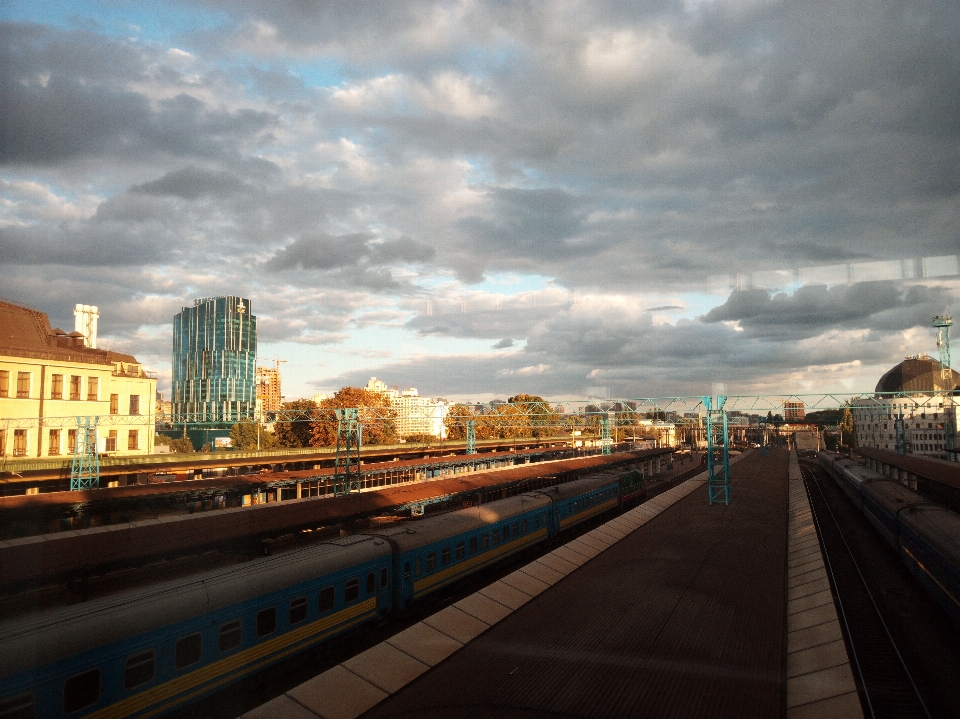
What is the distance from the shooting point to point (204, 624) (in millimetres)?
12031

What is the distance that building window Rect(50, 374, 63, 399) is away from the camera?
40.5 metres

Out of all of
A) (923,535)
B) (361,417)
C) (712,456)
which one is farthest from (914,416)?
(923,535)

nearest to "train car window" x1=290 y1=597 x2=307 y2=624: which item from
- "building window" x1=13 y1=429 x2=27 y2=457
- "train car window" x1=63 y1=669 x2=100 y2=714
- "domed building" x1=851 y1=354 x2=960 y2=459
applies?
"train car window" x1=63 y1=669 x2=100 y2=714

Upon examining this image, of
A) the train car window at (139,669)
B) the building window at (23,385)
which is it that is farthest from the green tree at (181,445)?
the train car window at (139,669)

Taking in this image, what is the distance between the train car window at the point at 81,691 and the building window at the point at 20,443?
35705mm

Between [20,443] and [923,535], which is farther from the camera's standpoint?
[20,443]

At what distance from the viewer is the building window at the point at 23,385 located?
37.0 m

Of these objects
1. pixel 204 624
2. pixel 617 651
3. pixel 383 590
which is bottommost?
pixel 617 651

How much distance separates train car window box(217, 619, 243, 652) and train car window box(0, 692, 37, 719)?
11.7 feet

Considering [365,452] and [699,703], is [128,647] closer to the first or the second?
[699,703]

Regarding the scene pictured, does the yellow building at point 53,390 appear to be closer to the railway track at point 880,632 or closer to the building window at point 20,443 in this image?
the building window at point 20,443

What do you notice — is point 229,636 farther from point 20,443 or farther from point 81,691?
point 20,443

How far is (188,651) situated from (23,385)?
3462 cm

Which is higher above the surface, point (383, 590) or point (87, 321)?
point (87, 321)
